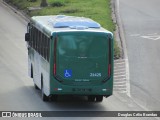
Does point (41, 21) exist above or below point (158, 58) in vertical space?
above

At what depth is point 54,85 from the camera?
28125 millimetres

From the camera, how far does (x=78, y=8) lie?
54.9 m

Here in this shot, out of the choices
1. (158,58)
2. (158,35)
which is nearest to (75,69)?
(158,58)

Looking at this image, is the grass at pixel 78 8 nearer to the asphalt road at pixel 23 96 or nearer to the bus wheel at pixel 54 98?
the asphalt road at pixel 23 96

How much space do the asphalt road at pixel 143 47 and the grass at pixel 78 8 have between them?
1177 mm

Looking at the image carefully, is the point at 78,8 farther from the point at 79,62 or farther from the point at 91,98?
the point at 79,62

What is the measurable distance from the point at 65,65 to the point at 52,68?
481 millimetres

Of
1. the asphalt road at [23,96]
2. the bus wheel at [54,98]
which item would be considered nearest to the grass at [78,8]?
the asphalt road at [23,96]

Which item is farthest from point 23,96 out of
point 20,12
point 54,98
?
point 20,12

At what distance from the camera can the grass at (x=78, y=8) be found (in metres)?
50.0

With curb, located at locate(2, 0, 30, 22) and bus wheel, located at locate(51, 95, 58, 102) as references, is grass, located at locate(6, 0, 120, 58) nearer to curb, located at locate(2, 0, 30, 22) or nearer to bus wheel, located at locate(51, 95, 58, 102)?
curb, located at locate(2, 0, 30, 22)

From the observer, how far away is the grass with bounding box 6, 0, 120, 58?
49963 millimetres

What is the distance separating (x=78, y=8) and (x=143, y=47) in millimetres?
13930

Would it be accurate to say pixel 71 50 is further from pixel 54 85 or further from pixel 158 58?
pixel 158 58
